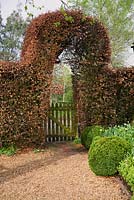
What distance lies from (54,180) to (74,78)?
5.89 metres

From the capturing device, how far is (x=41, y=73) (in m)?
10.6

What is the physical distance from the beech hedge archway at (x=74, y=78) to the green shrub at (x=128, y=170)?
14.9 ft

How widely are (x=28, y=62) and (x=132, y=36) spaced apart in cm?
1738

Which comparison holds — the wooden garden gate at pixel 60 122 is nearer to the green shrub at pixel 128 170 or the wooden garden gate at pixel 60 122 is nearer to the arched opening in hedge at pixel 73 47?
the arched opening in hedge at pixel 73 47

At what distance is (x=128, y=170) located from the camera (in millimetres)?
5988

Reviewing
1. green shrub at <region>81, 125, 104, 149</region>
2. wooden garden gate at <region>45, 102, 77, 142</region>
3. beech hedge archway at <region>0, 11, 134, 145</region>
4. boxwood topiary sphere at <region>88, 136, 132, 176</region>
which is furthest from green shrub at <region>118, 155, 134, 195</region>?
wooden garden gate at <region>45, 102, 77, 142</region>

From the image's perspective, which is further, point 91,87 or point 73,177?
point 91,87

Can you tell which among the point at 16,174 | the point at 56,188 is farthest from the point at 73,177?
the point at 16,174

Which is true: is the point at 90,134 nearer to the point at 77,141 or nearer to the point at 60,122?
the point at 77,141

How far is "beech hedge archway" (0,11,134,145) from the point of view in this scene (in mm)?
10414

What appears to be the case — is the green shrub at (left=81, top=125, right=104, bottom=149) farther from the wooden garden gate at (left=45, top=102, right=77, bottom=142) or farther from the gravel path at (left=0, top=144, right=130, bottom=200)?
the wooden garden gate at (left=45, top=102, right=77, bottom=142)

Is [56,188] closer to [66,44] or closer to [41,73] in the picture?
[41,73]

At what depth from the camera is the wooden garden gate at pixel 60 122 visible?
1332 cm

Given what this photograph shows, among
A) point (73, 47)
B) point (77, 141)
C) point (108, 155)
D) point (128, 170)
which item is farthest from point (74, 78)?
point (128, 170)
